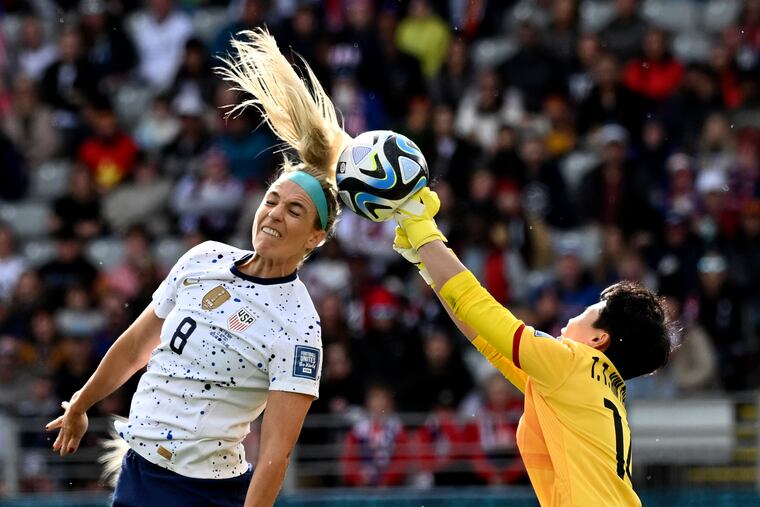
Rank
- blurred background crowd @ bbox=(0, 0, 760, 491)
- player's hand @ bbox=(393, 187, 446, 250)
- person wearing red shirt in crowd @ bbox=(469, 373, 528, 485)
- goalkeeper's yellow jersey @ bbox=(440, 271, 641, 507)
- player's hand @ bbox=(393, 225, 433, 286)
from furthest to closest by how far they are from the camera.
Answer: blurred background crowd @ bbox=(0, 0, 760, 491) → person wearing red shirt in crowd @ bbox=(469, 373, 528, 485) → player's hand @ bbox=(393, 225, 433, 286) → player's hand @ bbox=(393, 187, 446, 250) → goalkeeper's yellow jersey @ bbox=(440, 271, 641, 507)

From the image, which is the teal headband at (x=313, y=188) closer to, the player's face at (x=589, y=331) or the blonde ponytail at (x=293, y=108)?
the blonde ponytail at (x=293, y=108)

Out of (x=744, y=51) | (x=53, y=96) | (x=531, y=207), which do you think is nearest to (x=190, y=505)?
(x=531, y=207)

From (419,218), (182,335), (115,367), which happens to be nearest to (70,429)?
(115,367)

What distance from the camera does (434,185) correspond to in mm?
11148

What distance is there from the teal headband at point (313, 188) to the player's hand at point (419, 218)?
350mm

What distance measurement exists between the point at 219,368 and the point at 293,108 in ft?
3.61

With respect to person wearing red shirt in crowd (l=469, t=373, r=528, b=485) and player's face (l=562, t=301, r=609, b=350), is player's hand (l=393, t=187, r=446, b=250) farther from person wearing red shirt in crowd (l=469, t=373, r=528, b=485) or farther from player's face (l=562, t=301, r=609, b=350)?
person wearing red shirt in crowd (l=469, t=373, r=528, b=485)

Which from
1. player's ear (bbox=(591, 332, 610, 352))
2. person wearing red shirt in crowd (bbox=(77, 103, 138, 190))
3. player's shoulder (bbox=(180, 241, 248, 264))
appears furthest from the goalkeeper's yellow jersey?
person wearing red shirt in crowd (bbox=(77, 103, 138, 190))

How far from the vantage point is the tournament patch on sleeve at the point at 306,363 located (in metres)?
5.05

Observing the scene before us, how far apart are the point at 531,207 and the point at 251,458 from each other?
10.2 feet

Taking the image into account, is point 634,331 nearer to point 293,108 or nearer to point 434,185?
point 293,108

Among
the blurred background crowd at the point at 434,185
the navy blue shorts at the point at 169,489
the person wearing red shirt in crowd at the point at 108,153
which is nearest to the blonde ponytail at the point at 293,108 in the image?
the navy blue shorts at the point at 169,489

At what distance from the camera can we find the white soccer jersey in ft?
16.7

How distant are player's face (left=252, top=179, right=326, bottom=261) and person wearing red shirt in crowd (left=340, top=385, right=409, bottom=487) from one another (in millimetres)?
4846
